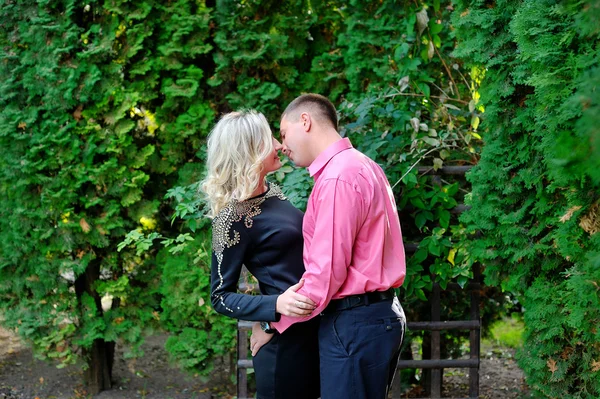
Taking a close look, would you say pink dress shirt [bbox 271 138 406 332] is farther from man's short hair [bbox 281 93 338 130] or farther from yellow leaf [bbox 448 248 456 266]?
yellow leaf [bbox 448 248 456 266]

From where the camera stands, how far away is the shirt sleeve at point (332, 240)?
251cm

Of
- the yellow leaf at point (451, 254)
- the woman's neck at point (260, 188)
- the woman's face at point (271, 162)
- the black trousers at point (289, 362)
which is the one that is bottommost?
the black trousers at point (289, 362)

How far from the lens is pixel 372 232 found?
262 centimetres

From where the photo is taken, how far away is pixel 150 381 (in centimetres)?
574

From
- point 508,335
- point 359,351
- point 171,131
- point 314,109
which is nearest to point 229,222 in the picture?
point 314,109

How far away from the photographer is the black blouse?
271 cm

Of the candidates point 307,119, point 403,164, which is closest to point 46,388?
point 403,164

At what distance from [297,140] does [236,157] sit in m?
0.26

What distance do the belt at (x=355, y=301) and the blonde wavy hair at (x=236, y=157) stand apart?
531 millimetres

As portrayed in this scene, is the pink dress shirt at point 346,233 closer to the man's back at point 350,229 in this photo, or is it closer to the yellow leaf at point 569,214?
the man's back at point 350,229

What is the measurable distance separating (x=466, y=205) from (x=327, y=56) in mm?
1636

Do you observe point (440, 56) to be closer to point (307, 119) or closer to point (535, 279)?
point (535, 279)

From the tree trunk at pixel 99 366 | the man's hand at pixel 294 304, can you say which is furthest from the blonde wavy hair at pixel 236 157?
the tree trunk at pixel 99 366

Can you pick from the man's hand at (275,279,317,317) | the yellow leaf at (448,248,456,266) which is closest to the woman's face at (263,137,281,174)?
the man's hand at (275,279,317,317)
